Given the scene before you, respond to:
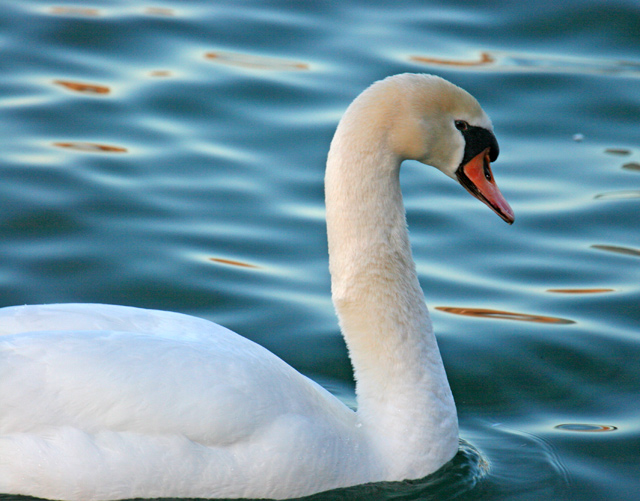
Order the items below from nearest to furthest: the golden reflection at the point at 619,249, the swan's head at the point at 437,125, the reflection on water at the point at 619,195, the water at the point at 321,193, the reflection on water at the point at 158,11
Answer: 1. the swan's head at the point at 437,125
2. the water at the point at 321,193
3. the golden reflection at the point at 619,249
4. the reflection on water at the point at 619,195
5. the reflection on water at the point at 158,11

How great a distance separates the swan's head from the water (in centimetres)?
134

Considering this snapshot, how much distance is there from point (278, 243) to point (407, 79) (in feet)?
9.23

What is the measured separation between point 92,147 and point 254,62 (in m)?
2.06

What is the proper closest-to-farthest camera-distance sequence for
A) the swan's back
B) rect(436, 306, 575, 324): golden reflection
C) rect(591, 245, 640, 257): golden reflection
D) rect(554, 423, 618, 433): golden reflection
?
1. the swan's back
2. rect(554, 423, 618, 433): golden reflection
3. rect(436, 306, 575, 324): golden reflection
4. rect(591, 245, 640, 257): golden reflection

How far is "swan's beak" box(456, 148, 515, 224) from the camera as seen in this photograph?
4.70 m

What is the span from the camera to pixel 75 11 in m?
10.3

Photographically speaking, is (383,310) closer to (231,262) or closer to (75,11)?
(231,262)

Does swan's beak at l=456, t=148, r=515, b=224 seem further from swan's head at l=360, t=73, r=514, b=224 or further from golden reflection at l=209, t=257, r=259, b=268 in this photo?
golden reflection at l=209, t=257, r=259, b=268

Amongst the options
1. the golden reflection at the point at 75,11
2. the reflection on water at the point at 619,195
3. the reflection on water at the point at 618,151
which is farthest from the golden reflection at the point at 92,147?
the reflection on water at the point at 618,151

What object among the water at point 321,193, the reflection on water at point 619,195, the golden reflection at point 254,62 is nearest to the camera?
the water at point 321,193

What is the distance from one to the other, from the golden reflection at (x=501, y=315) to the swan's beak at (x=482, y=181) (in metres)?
1.69

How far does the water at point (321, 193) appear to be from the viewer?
571cm

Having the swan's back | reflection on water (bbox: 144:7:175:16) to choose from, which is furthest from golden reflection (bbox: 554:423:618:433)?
reflection on water (bbox: 144:7:175:16)

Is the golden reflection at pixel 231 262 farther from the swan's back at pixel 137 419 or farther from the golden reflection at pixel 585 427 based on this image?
the swan's back at pixel 137 419
